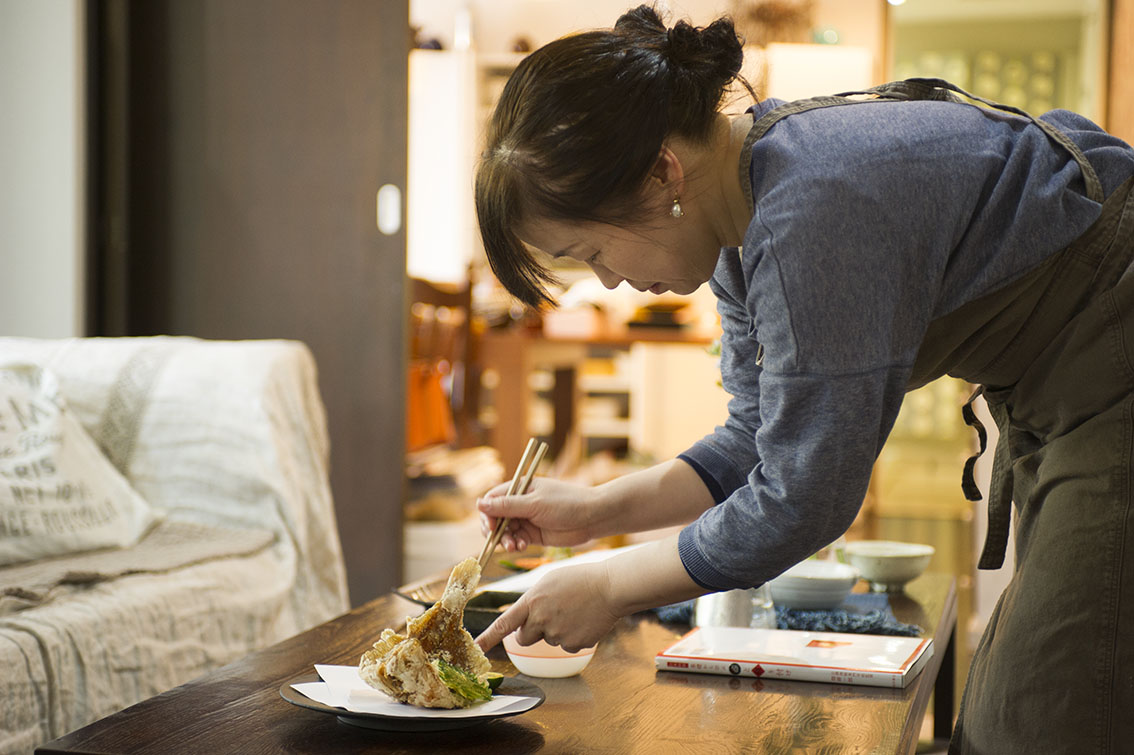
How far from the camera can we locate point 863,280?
0.75 meters

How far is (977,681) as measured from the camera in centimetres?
90

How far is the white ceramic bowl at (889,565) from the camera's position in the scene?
145 centimetres

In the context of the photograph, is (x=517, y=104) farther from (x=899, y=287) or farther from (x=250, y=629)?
(x=250, y=629)

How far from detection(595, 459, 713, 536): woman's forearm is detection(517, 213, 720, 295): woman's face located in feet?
0.88

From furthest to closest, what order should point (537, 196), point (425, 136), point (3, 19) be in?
point (425, 136), point (3, 19), point (537, 196)

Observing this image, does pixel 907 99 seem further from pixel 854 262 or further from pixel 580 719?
pixel 580 719

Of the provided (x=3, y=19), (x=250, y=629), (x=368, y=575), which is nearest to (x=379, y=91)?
(x=3, y=19)

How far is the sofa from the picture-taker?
5.13 feet

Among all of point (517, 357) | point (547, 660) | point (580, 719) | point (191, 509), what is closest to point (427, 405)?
point (517, 357)

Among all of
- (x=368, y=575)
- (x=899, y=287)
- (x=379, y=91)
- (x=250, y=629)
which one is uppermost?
(x=379, y=91)

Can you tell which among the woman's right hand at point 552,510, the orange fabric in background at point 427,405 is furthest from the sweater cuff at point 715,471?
the orange fabric in background at point 427,405

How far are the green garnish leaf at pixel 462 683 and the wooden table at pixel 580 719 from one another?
0.02 m

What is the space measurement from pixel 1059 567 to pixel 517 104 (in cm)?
53

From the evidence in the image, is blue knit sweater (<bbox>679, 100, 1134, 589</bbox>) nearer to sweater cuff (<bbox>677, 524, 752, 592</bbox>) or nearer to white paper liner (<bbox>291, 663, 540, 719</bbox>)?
sweater cuff (<bbox>677, 524, 752, 592</bbox>)
